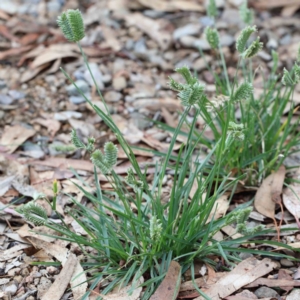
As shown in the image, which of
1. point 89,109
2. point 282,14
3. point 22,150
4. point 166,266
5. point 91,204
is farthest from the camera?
point 282,14

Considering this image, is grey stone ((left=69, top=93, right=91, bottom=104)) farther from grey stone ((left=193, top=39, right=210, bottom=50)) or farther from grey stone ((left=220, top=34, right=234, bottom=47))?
grey stone ((left=220, top=34, right=234, bottom=47))

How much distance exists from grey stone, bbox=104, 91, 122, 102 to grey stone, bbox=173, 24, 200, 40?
2.16 ft

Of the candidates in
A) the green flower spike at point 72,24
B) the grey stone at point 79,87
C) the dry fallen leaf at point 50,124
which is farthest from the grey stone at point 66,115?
the green flower spike at point 72,24

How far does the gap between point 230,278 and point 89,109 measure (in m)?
1.34

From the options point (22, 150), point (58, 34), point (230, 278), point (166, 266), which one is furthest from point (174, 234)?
point (58, 34)

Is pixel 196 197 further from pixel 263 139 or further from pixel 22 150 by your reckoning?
pixel 22 150

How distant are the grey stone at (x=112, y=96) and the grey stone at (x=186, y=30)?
0.66 m

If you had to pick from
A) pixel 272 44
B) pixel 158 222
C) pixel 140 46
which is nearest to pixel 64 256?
pixel 158 222

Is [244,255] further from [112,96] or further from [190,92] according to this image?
[112,96]

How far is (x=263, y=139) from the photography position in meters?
2.34

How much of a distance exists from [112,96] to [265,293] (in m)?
1.51

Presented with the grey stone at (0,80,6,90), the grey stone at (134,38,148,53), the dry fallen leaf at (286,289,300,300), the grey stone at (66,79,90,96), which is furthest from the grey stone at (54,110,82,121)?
the dry fallen leaf at (286,289,300,300)

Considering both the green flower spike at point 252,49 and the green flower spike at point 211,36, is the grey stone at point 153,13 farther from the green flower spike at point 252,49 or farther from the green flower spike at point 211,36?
the green flower spike at point 252,49

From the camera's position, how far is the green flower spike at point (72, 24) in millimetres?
1723
